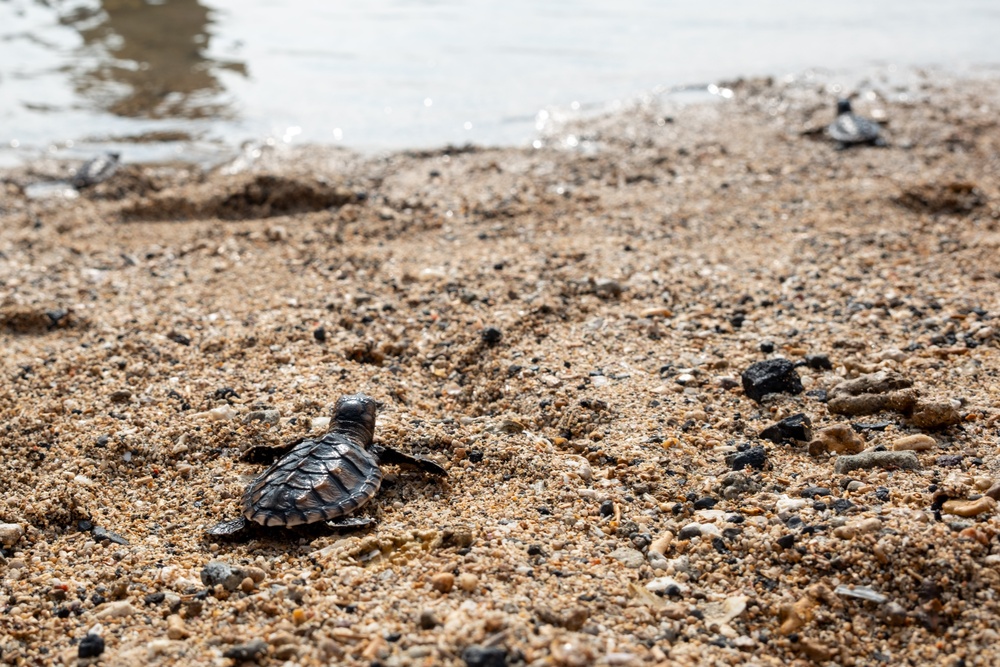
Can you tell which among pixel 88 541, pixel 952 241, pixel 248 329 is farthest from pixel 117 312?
pixel 952 241

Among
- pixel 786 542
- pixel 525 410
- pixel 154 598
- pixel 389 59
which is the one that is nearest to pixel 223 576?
pixel 154 598

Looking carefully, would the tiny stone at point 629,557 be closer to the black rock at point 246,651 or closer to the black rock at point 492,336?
the black rock at point 246,651

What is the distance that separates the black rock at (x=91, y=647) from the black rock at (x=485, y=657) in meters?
1.16

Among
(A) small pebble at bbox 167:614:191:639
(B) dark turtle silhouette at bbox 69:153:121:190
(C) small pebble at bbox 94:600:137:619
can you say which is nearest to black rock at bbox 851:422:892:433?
(A) small pebble at bbox 167:614:191:639

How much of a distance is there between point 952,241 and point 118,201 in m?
6.25

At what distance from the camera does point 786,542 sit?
3131 millimetres

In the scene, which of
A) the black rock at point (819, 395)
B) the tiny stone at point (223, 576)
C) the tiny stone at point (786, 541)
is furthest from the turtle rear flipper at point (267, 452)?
the black rock at point (819, 395)

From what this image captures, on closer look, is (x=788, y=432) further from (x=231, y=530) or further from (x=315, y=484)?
(x=231, y=530)

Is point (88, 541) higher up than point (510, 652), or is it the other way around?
point (510, 652)

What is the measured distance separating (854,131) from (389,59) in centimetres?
585

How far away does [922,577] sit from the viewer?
9.59 ft

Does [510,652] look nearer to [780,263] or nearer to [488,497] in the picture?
[488,497]

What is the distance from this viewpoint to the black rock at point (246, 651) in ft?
9.03

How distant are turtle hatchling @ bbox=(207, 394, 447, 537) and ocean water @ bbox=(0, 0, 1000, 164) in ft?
17.1
